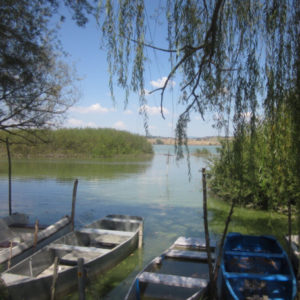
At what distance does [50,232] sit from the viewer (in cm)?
679

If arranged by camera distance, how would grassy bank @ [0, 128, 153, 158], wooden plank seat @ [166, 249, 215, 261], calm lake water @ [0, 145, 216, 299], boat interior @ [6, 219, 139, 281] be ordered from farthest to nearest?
grassy bank @ [0, 128, 153, 158], calm lake water @ [0, 145, 216, 299], wooden plank seat @ [166, 249, 215, 261], boat interior @ [6, 219, 139, 281]

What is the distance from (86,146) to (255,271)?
1327 inches

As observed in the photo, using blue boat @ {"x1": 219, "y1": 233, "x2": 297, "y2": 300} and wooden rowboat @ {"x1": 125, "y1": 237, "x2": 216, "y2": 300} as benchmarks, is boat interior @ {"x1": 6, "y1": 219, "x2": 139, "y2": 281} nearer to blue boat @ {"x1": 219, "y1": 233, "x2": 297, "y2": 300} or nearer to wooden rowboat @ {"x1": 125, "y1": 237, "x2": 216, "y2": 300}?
wooden rowboat @ {"x1": 125, "y1": 237, "x2": 216, "y2": 300}

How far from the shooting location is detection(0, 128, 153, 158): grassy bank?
3425 cm

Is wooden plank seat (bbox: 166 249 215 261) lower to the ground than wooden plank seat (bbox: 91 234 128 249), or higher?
higher

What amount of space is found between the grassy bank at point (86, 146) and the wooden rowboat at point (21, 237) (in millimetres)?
25883

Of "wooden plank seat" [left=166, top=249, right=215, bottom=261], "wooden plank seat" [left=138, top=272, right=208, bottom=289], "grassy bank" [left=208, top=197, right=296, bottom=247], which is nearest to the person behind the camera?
"wooden plank seat" [left=138, top=272, right=208, bottom=289]

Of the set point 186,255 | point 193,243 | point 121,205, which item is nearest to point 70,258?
point 186,255

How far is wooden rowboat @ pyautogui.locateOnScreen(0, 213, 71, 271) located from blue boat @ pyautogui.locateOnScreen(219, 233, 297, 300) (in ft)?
11.1

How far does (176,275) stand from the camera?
222 inches

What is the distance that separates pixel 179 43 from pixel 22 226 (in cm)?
615

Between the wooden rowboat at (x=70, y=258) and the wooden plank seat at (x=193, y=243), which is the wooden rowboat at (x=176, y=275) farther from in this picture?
the wooden rowboat at (x=70, y=258)

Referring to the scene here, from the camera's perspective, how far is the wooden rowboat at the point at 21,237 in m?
5.35

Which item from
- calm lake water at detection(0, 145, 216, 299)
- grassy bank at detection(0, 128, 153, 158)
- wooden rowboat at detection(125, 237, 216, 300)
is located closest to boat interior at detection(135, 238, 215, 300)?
wooden rowboat at detection(125, 237, 216, 300)
